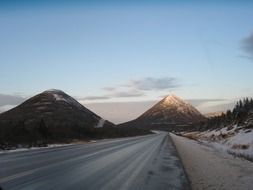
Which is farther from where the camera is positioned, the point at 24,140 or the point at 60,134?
the point at 60,134

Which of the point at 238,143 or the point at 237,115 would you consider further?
the point at 237,115

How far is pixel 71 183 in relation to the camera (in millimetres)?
11953

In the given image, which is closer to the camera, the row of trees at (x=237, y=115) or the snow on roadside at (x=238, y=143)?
the snow on roadside at (x=238, y=143)

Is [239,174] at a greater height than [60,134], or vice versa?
[60,134]

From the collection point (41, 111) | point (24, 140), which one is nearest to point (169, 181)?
point (24, 140)

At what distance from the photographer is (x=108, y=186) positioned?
11.6 m

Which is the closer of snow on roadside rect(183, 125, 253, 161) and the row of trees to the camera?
snow on roadside rect(183, 125, 253, 161)

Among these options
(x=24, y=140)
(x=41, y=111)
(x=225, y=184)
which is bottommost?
(x=225, y=184)

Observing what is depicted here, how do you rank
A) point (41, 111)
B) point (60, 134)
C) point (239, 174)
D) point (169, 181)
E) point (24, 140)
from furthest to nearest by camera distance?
point (41, 111), point (60, 134), point (24, 140), point (239, 174), point (169, 181)

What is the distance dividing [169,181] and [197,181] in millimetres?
1175

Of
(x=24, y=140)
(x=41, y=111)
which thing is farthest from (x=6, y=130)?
(x=41, y=111)

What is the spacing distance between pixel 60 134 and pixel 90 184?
49.9m

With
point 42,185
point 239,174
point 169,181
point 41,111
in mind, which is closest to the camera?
point 42,185

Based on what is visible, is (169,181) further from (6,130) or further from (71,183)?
(6,130)
